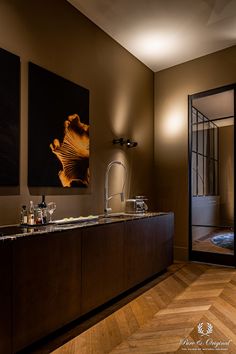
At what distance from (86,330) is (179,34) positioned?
3544 mm

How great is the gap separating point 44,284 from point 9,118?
1.34 metres

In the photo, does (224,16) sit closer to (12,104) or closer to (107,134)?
(107,134)

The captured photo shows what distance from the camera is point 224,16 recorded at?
3250mm

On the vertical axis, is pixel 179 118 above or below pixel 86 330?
above

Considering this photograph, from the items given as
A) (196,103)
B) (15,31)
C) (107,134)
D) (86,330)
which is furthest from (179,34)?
(86,330)

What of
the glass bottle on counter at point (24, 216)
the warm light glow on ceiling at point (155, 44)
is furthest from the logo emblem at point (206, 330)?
the warm light glow on ceiling at point (155, 44)

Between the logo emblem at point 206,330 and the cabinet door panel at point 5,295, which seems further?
the logo emblem at point 206,330

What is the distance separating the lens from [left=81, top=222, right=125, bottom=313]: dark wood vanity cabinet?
7.51 ft

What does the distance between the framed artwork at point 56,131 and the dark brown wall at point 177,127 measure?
5.97 ft

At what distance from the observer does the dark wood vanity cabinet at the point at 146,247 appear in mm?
2852

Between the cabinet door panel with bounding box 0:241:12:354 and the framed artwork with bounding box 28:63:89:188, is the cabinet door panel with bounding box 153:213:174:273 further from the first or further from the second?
the cabinet door panel with bounding box 0:241:12:354

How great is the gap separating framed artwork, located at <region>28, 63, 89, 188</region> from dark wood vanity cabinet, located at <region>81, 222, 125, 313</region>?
0.68m

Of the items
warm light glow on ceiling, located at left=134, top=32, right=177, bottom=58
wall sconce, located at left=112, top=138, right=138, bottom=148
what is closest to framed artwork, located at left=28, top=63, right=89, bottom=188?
wall sconce, located at left=112, top=138, right=138, bottom=148

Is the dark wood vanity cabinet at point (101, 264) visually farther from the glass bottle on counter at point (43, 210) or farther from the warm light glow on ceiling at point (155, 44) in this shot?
the warm light glow on ceiling at point (155, 44)
